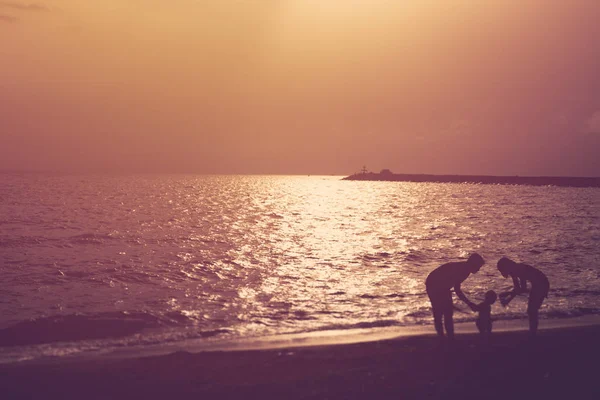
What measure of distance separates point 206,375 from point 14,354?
5232 mm

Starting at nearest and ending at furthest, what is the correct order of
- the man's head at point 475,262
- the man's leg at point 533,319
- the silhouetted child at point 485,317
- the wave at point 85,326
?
the man's head at point 475,262 < the silhouetted child at point 485,317 < the man's leg at point 533,319 < the wave at point 85,326

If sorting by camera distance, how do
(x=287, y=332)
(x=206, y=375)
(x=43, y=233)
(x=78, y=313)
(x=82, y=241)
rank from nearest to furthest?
(x=206, y=375), (x=287, y=332), (x=78, y=313), (x=82, y=241), (x=43, y=233)

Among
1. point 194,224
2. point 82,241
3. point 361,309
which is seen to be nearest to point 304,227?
point 194,224

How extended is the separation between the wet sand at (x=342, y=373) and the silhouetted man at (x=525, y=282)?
0.79 m

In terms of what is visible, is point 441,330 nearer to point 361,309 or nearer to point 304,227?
point 361,309

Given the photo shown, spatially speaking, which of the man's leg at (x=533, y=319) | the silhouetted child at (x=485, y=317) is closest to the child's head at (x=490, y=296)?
the silhouetted child at (x=485, y=317)

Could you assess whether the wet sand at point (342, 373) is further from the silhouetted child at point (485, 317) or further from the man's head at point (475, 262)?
the man's head at point (475, 262)

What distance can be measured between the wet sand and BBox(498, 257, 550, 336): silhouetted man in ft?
2.60

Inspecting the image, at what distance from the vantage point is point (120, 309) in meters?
16.3

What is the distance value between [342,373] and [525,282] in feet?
14.7

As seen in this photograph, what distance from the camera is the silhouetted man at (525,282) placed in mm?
10688

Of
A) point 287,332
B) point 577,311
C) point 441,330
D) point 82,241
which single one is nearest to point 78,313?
point 287,332

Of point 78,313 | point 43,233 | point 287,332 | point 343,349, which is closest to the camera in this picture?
point 343,349

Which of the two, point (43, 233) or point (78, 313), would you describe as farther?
point (43, 233)
